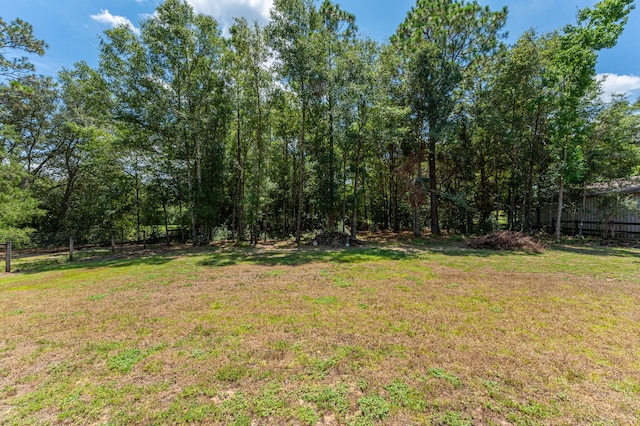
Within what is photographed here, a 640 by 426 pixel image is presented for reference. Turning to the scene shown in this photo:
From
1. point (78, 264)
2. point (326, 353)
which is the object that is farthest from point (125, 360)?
point (78, 264)

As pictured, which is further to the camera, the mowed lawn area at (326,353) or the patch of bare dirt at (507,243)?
the patch of bare dirt at (507,243)

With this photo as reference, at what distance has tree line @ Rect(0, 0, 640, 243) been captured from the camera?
500 inches

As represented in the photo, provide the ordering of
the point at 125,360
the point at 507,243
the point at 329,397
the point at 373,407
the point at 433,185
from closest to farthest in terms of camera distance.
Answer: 1. the point at 373,407
2. the point at 329,397
3. the point at 125,360
4. the point at 507,243
5. the point at 433,185

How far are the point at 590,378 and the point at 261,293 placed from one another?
Result: 5015 mm

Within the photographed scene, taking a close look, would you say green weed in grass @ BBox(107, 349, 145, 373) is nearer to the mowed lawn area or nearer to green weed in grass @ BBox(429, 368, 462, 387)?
the mowed lawn area

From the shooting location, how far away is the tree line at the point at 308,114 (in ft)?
41.6

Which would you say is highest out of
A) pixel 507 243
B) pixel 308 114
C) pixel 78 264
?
pixel 308 114

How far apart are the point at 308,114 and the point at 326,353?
1369 centimetres

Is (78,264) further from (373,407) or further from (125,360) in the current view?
(373,407)

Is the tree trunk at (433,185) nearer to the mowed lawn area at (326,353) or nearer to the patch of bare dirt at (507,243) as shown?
the patch of bare dirt at (507,243)

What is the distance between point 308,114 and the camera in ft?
48.1

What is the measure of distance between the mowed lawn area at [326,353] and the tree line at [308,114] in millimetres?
9079

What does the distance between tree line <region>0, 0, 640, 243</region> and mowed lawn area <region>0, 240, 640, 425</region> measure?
9079mm

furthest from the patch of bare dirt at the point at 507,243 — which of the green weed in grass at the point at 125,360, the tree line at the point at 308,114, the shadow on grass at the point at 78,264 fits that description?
the shadow on grass at the point at 78,264
